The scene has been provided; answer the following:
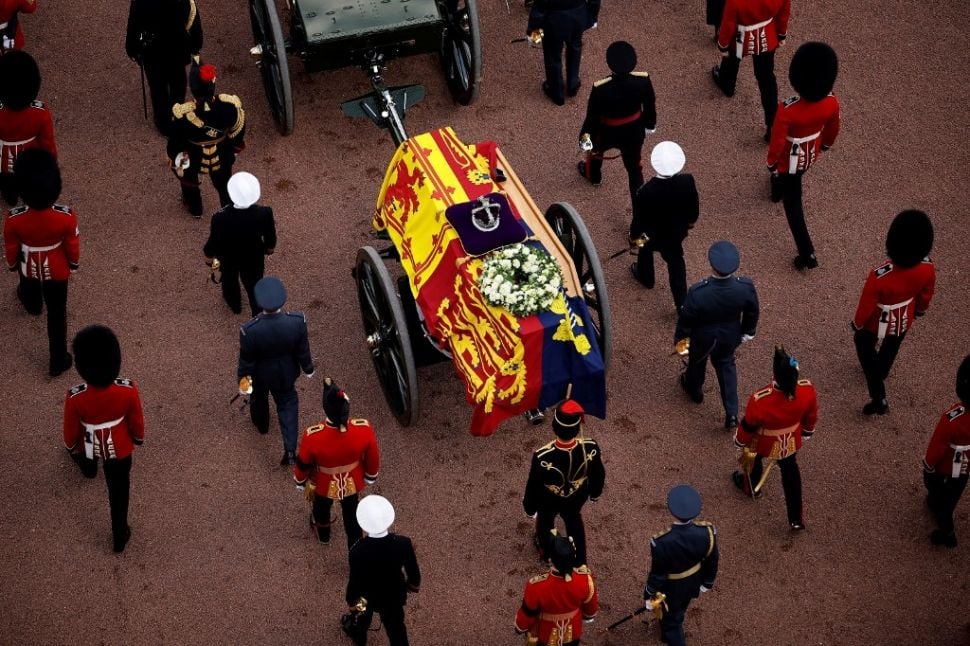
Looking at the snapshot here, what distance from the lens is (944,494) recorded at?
8.71 m

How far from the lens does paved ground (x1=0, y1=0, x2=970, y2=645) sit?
28.0ft

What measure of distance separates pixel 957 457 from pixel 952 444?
83mm

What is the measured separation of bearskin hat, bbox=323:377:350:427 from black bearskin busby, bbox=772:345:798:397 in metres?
2.46

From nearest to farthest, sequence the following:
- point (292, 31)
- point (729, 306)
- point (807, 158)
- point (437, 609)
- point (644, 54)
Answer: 1. point (437, 609)
2. point (729, 306)
3. point (807, 158)
4. point (292, 31)
5. point (644, 54)

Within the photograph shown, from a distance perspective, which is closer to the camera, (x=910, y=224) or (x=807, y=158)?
(x=910, y=224)

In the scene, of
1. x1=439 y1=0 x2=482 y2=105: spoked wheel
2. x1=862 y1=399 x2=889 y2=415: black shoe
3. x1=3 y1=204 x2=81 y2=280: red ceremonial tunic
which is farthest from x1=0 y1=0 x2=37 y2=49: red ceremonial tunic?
x1=862 y1=399 x2=889 y2=415: black shoe

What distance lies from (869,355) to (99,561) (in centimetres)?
496

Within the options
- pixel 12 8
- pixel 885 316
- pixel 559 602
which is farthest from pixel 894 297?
pixel 12 8

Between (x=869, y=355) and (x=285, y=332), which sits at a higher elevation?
(x=285, y=332)

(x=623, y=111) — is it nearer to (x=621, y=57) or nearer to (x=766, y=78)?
(x=621, y=57)

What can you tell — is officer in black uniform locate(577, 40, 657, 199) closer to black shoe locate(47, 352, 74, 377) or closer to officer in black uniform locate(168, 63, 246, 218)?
officer in black uniform locate(168, 63, 246, 218)

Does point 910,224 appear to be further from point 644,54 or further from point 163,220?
point 163,220

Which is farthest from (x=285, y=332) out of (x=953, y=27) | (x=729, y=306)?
(x=953, y=27)

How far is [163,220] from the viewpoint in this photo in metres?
10.7
